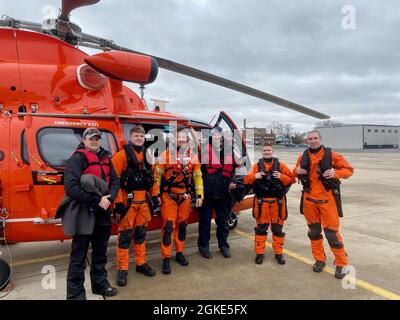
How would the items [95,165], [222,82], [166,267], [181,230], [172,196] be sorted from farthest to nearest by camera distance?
[222,82], [181,230], [172,196], [166,267], [95,165]

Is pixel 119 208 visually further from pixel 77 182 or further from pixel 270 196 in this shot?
pixel 270 196

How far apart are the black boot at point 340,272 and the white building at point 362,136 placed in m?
73.9

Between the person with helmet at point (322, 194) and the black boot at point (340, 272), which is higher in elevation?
the person with helmet at point (322, 194)

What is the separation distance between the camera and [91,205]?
320cm

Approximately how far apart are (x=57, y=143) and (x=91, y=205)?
1280 mm

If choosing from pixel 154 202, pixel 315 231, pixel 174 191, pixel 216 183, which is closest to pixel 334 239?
pixel 315 231

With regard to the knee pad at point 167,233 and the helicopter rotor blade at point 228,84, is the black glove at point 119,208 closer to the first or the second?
the knee pad at point 167,233

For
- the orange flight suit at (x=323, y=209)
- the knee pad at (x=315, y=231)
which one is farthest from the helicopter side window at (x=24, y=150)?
the knee pad at (x=315, y=231)

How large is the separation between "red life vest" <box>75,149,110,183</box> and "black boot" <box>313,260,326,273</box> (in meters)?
2.80

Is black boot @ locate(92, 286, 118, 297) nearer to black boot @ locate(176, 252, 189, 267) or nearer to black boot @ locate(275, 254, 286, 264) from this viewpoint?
black boot @ locate(176, 252, 189, 267)

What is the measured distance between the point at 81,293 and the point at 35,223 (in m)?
1.09

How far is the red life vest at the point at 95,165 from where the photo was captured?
3.29 m

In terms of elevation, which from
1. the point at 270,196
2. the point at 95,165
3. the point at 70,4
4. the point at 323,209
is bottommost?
the point at 323,209
